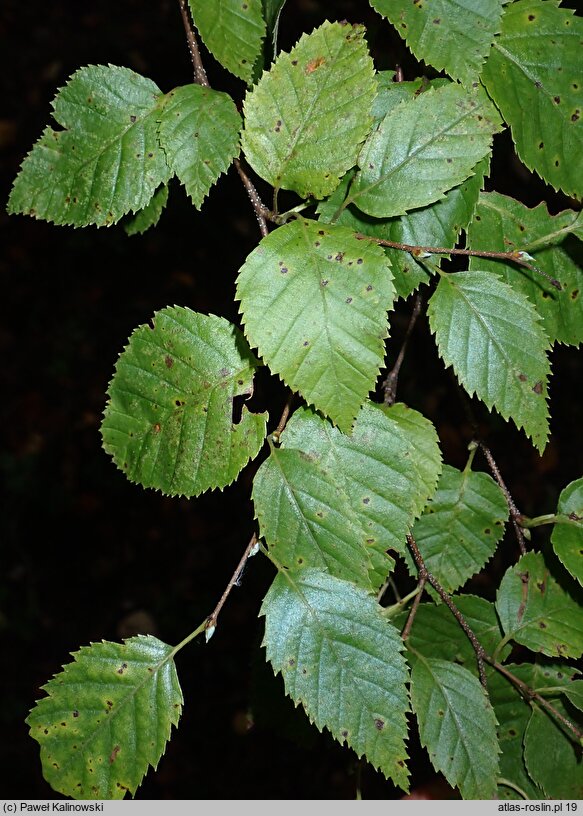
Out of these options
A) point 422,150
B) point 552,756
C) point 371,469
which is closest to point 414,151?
point 422,150

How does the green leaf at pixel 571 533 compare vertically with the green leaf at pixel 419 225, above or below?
below

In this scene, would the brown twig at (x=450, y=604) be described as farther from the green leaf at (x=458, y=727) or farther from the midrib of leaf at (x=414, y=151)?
the midrib of leaf at (x=414, y=151)

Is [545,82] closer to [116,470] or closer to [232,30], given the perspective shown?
[232,30]

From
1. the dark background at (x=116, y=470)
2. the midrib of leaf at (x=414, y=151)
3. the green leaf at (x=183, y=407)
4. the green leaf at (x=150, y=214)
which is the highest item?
the midrib of leaf at (x=414, y=151)

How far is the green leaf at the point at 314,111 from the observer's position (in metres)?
0.83

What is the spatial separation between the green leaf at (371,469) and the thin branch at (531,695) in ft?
1.10

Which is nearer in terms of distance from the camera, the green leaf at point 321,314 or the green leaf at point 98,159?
the green leaf at point 321,314

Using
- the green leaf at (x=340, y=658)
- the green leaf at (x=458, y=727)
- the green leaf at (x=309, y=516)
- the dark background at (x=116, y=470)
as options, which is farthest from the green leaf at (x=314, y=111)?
the dark background at (x=116, y=470)

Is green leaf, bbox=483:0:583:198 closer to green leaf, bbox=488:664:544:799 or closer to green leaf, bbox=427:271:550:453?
green leaf, bbox=427:271:550:453

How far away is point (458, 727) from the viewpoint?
40.8 inches

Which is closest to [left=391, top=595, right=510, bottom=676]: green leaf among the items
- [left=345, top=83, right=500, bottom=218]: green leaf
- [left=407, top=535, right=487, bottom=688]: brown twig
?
[left=407, top=535, right=487, bottom=688]: brown twig

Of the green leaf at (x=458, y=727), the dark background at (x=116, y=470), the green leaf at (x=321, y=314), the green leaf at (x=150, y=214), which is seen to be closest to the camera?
the green leaf at (x=321, y=314)

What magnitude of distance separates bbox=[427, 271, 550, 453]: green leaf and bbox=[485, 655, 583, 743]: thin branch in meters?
0.43

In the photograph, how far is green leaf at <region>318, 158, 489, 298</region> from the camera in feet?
3.11
